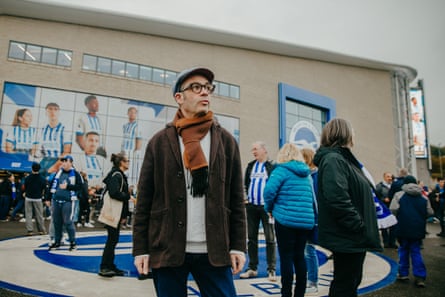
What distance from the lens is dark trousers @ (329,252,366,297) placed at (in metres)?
2.67

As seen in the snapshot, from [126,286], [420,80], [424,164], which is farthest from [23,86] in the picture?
[424,164]

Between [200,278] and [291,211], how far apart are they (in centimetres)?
216

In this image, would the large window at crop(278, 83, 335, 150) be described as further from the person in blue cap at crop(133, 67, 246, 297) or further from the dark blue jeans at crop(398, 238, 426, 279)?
the person in blue cap at crop(133, 67, 246, 297)

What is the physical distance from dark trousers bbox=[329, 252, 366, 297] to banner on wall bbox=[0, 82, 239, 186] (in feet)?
72.0

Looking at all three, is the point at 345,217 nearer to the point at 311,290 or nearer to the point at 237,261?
the point at 237,261

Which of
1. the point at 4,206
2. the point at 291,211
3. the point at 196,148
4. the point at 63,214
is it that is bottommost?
the point at 4,206

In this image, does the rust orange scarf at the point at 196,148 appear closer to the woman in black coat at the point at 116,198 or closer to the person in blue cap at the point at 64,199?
the woman in black coat at the point at 116,198

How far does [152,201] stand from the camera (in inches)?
77.4

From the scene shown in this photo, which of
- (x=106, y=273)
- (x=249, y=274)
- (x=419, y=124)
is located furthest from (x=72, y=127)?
(x=419, y=124)

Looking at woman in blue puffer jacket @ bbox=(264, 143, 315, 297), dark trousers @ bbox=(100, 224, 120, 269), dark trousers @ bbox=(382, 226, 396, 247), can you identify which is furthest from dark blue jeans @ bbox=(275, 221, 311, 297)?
Answer: dark trousers @ bbox=(382, 226, 396, 247)

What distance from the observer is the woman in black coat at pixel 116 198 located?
16.7 ft

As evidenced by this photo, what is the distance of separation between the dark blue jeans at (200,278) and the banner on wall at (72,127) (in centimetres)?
2245

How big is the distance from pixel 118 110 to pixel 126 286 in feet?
69.6

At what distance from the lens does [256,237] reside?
5.31 metres
